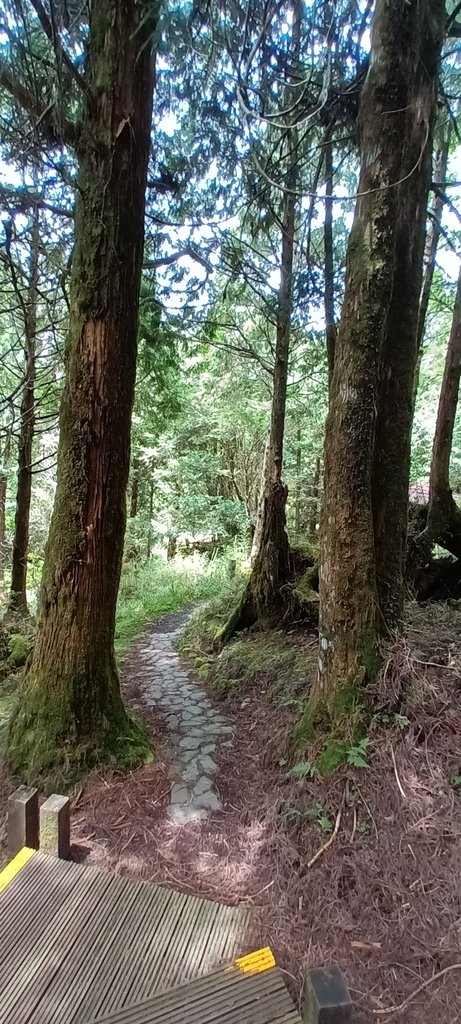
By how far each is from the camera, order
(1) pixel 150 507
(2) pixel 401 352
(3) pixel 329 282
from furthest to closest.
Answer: (1) pixel 150 507 < (3) pixel 329 282 < (2) pixel 401 352

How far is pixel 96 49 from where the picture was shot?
11.7ft

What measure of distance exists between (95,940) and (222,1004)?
2.09 ft

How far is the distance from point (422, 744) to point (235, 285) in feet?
22.5

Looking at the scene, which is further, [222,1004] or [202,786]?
[202,786]

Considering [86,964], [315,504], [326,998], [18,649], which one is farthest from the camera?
[315,504]

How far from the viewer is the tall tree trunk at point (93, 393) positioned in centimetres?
354

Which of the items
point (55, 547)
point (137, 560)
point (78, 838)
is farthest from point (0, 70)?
point (137, 560)

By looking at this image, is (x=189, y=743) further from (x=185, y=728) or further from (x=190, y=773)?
(x=190, y=773)

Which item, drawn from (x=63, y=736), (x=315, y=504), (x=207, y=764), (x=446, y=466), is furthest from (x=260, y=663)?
(x=315, y=504)

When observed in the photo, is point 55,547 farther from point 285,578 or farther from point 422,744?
point 285,578

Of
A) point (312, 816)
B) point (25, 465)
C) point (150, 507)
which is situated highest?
point (25, 465)

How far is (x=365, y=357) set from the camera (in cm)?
327

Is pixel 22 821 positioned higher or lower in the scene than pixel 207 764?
higher

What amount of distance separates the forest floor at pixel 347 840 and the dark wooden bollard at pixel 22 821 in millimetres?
373
